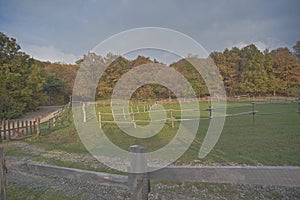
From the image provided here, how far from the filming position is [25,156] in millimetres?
5781

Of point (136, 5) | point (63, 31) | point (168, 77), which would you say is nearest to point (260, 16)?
point (168, 77)

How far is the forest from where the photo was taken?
17.0m

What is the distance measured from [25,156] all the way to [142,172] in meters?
5.38

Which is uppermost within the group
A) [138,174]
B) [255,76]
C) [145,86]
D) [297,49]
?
[297,49]

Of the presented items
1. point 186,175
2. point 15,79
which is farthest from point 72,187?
point 15,79

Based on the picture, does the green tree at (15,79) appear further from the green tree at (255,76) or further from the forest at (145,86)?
the green tree at (255,76)

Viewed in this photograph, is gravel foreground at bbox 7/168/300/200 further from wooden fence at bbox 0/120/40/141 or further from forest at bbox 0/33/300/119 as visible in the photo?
forest at bbox 0/33/300/119

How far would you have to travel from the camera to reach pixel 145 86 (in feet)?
74.6

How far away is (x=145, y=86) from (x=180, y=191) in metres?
19.8

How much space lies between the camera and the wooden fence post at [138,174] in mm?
1595

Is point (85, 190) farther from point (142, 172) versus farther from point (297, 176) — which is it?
point (297, 176)

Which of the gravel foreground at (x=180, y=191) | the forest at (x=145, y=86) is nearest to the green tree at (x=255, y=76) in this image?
the forest at (x=145, y=86)

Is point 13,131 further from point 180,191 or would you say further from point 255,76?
point 255,76

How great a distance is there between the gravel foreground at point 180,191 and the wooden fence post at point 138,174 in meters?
1.39
